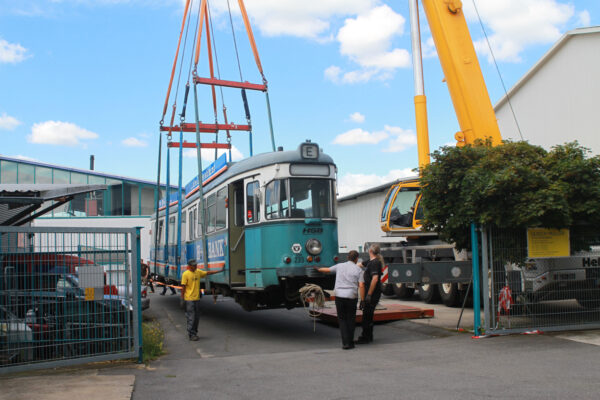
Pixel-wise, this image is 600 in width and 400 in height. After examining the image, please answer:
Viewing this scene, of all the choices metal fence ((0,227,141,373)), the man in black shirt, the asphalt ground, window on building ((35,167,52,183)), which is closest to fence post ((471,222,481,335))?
the asphalt ground

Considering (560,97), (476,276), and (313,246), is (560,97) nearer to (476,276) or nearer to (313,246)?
(476,276)

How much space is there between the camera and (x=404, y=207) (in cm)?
1706

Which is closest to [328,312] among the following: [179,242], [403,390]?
[179,242]

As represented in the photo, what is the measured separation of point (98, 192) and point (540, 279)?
3142 centimetres

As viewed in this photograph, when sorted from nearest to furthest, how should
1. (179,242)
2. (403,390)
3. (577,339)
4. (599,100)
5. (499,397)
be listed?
(499,397), (403,390), (577,339), (179,242), (599,100)

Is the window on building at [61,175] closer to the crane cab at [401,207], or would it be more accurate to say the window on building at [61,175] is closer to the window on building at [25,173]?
the window on building at [25,173]

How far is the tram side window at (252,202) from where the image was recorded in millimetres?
10719

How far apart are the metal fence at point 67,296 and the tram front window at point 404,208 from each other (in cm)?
1007

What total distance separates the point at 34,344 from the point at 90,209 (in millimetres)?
30912

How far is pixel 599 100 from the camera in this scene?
21203mm

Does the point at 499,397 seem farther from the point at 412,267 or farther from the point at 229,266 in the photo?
the point at 229,266

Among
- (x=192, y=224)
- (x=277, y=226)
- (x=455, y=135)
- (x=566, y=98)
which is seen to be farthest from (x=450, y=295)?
(x=566, y=98)

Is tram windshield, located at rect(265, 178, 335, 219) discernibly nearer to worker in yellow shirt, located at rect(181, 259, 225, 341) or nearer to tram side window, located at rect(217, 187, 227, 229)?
tram side window, located at rect(217, 187, 227, 229)

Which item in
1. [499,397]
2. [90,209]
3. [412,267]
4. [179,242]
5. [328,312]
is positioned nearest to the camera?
[499,397]
